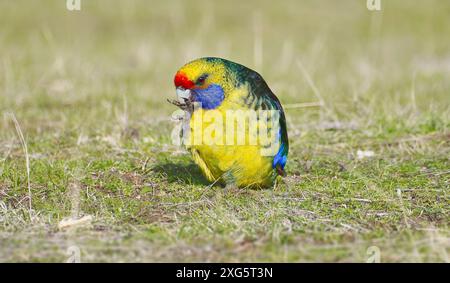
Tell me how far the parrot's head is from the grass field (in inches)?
23.4

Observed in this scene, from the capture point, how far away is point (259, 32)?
1115cm

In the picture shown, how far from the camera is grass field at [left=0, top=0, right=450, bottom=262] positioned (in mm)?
3451

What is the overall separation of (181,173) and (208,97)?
0.98 meters

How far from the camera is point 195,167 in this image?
503 cm

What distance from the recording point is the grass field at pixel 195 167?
3451 mm

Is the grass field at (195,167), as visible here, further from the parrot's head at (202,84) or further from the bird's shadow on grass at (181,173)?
the parrot's head at (202,84)

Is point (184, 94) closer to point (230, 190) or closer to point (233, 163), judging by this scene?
point (233, 163)

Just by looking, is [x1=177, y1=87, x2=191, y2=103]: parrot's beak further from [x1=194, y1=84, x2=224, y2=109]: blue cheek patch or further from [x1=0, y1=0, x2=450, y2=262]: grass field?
[x1=0, y1=0, x2=450, y2=262]: grass field

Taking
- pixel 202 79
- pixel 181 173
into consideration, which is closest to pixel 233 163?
pixel 202 79

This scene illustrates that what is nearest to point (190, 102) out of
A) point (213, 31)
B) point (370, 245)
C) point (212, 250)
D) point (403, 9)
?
point (212, 250)

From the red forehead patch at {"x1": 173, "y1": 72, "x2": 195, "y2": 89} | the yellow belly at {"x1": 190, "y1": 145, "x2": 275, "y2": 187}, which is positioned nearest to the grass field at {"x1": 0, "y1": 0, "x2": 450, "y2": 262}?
the yellow belly at {"x1": 190, "y1": 145, "x2": 275, "y2": 187}

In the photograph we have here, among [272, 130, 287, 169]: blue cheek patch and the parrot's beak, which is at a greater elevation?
the parrot's beak

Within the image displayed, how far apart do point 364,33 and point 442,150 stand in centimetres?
781
